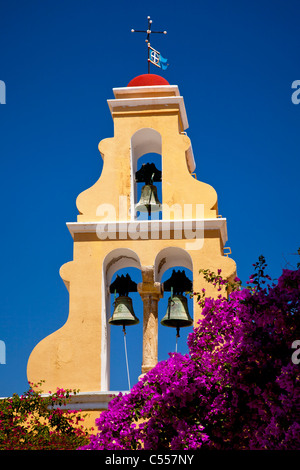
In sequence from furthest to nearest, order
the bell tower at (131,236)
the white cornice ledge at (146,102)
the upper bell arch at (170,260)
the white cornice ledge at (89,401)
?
1. the white cornice ledge at (146,102)
2. the upper bell arch at (170,260)
3. the bell tower at (131,236)
4. the white cornice ledge at (89,401)

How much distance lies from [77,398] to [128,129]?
4.42 m

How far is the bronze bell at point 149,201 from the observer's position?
14.9m

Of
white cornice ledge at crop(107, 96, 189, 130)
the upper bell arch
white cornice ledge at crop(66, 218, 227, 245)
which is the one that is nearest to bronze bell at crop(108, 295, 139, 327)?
the upper bell arch

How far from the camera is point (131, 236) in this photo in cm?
1459

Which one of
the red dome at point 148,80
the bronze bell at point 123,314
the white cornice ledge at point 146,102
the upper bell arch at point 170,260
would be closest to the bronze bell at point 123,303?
the bronze bell at point 123,314

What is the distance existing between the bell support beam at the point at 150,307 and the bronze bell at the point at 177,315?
18 cm

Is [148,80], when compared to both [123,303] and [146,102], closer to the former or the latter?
[146,102]

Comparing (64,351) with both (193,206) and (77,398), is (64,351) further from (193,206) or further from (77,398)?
(193,206)

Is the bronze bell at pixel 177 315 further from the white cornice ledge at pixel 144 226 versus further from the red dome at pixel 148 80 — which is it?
the red dome at pixel 148 80

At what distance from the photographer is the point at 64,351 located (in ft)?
46.5

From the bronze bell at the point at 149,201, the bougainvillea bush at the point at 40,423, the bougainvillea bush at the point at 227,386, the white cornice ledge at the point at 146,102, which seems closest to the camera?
the bougainvillea bush at the point at 227,386

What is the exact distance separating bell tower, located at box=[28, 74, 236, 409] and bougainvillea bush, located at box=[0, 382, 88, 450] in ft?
1.56
